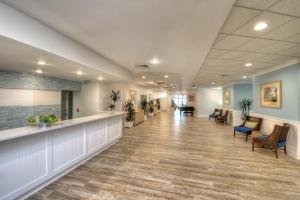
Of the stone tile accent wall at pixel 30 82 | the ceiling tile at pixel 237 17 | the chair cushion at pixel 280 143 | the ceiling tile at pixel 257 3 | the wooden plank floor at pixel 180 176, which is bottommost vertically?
the wooden plank floor at pixel 180 176

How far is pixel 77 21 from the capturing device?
2.03 metres

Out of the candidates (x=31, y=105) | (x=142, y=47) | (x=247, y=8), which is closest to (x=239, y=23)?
(x=247, y=8)

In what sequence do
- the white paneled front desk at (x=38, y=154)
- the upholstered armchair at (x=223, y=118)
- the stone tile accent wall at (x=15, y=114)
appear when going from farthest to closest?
the upholstered armchair at (x=223, y=118)
the stone tile accent wall at (x=15, y=114)
the white paneled front desk at (x=38, y=154)

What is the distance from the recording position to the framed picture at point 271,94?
4.43 m

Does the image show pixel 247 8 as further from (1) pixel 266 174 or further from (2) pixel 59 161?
(2) pixel 59 161

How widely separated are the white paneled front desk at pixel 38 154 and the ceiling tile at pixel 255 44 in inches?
151

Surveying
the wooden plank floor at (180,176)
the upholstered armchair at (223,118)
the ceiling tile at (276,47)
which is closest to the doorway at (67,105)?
the wooden plank floor at (180,176)

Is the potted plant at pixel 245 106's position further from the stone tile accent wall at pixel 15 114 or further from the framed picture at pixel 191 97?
the stone tile accent wall at pixel 15 114

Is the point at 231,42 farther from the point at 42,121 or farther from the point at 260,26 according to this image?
the point at 42,121

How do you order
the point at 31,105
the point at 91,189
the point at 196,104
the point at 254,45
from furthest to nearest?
the point at 196,104
the point at 31,105
the point at 254,45
the point at 91,189

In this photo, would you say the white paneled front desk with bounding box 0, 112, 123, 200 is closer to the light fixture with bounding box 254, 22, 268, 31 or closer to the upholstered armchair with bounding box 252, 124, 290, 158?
the light fixture with bounding box 254, 22, 268, 31

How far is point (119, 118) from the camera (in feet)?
16.8

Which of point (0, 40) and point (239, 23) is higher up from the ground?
point (239, 23)

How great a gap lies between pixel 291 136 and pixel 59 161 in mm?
5918
